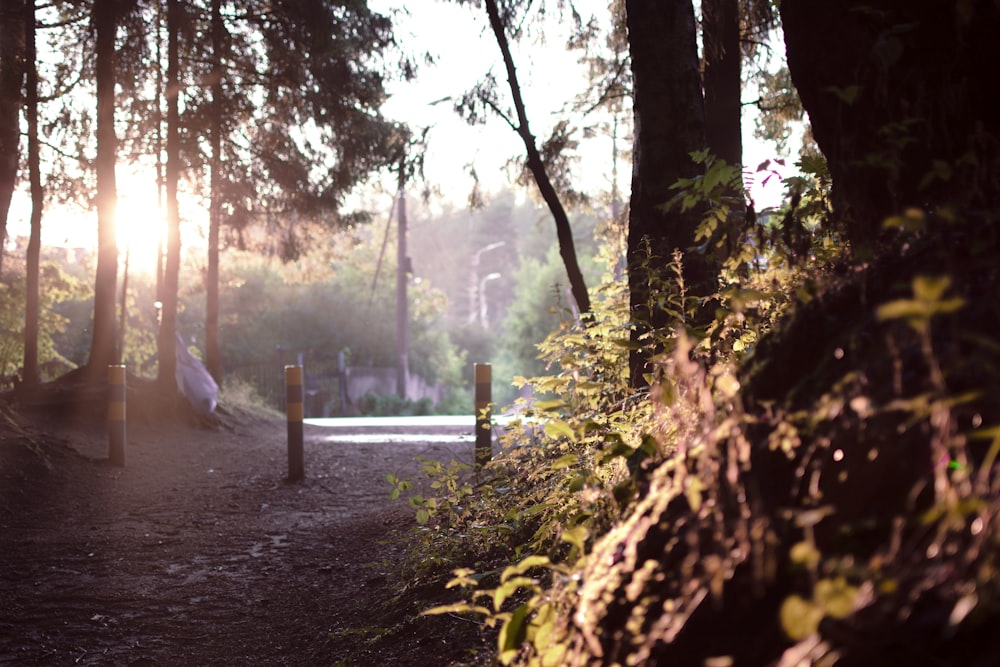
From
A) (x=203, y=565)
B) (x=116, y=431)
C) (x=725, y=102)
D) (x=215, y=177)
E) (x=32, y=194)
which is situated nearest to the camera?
(x=203, y=565)

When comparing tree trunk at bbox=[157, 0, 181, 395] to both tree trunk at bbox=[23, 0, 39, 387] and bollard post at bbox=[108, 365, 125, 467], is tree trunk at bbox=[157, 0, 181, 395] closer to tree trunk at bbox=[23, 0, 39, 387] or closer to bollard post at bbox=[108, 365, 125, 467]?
tree trunk at bbox=[23, 0, 39, 387]

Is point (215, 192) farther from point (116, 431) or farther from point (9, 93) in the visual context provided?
point (116, 431)

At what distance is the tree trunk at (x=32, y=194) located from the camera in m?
11.8

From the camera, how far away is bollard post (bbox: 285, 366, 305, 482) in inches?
338

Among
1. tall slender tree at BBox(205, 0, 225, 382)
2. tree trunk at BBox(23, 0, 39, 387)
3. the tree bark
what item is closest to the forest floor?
the tree bark

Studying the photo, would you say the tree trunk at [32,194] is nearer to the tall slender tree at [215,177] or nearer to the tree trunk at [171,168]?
the tree trunk at [171,168]

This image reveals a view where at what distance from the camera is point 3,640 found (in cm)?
376

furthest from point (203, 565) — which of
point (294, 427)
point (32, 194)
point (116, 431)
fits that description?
point (32, 194)

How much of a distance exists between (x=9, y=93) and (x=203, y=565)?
28.5 ft

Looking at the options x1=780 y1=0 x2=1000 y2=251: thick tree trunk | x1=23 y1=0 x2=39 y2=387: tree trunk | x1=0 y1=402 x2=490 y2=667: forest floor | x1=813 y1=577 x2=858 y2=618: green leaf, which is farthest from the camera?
x1=23 y1=0 x2=39 y2=387: tree trunk

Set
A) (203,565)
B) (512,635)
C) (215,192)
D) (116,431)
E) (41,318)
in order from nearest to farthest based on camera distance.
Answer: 1. (512,635)
2. (203,565)
3. (116,431)
4. (215,192)
5. (41,318)

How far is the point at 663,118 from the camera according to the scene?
5.11 meters

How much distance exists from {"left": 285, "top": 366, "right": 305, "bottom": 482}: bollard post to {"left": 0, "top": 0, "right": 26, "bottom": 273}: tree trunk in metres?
4.94

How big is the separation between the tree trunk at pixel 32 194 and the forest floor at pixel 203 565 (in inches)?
203
